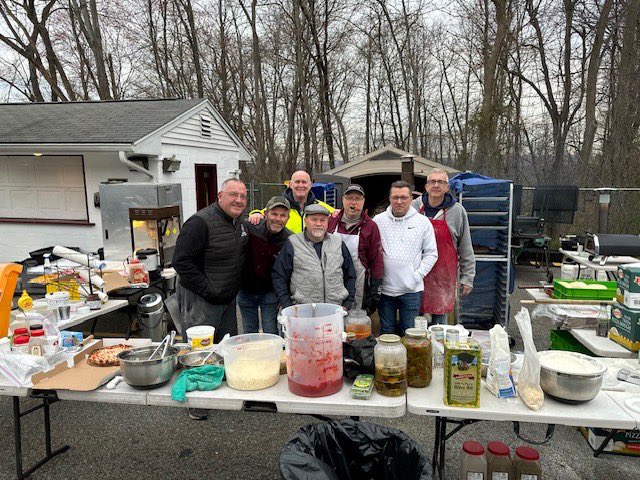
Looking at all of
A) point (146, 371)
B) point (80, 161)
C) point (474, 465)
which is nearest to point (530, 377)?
point (474, 465)

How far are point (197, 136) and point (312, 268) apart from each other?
338 inches

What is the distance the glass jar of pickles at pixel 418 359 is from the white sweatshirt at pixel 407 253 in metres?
1.35

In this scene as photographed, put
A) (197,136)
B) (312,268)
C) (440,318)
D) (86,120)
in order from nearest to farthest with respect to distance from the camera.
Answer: (312,268) < (440,318) < (86,120) < (197,136)

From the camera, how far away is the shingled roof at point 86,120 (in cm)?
891

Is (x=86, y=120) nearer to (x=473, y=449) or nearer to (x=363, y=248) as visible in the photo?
(x=363, y=248)

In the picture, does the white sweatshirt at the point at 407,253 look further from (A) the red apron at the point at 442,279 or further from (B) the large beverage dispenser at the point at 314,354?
(B) the large beverage dispenser at the point at 314,354

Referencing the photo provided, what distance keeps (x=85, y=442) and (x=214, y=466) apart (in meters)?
1.13

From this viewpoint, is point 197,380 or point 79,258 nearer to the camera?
point 197,380

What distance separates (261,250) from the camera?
362 cm

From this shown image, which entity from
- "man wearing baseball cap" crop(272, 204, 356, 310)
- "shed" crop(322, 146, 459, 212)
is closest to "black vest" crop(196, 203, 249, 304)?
"man wearing baseball cap" crop(272, 204, 356, 310)

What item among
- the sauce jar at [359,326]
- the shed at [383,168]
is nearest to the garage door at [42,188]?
the shed at [383,168]

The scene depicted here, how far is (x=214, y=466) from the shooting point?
3080mm

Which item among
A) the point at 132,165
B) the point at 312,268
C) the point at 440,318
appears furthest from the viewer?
the point at 132,165

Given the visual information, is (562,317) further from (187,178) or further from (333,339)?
(187,178)
